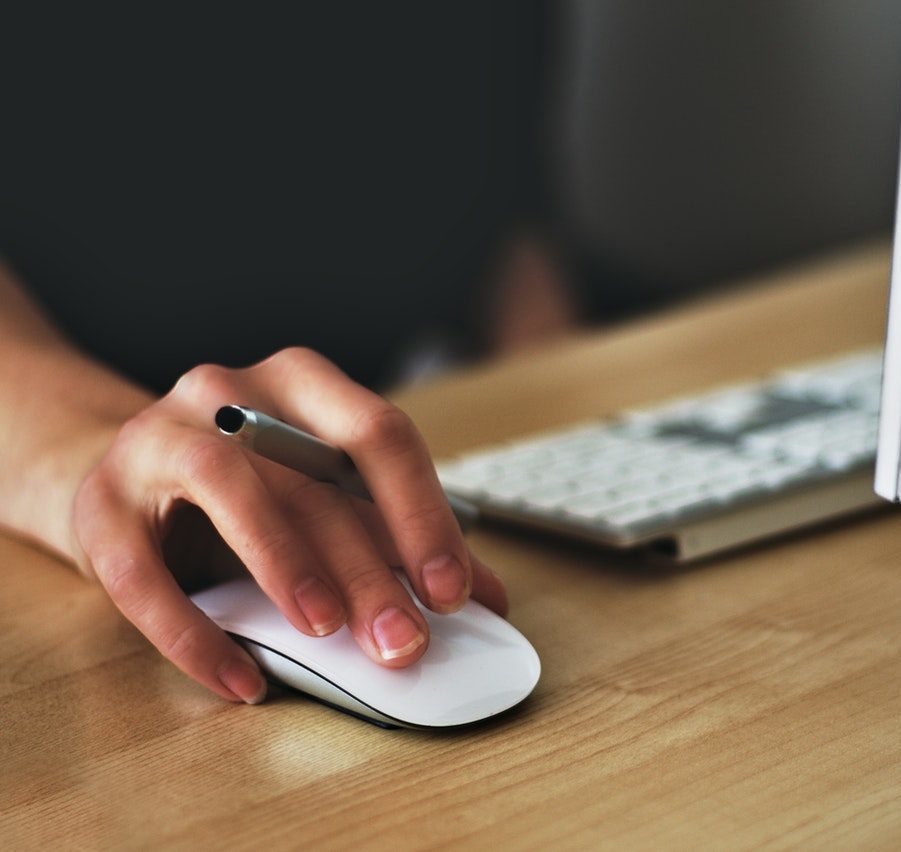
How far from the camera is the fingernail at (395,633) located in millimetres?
413

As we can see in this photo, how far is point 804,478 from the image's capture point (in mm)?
587

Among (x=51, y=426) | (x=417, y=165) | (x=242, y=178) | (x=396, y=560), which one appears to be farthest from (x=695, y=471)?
(x=417, y=165)

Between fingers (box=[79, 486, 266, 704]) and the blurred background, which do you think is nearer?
fingers (box=[79, 486, 266, 704])

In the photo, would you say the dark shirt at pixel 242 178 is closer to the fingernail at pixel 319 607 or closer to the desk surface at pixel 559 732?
the desk surface at pixel 559 732

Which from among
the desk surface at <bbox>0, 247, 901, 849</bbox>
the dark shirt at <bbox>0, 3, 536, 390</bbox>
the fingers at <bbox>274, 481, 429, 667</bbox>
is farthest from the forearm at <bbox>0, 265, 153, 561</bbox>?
the dark shirt at <bbox>0, 3, 536, 390</bbox>

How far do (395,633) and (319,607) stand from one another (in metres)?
0.03

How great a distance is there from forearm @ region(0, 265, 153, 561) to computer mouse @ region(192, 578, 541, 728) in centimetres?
16

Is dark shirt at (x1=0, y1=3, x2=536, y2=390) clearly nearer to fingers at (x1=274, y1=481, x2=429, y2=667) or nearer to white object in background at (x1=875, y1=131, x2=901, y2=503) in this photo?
fingers at (x1=274, y1=481, x2=429, y2=667)

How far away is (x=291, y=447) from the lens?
1.44ft

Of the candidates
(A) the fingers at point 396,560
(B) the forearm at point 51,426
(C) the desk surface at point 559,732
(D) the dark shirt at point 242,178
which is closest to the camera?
(C) the desk surface at point 559,732

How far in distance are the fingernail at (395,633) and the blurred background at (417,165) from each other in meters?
0.81

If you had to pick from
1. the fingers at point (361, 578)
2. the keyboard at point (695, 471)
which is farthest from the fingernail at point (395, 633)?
the keyboard at point (695, 471)

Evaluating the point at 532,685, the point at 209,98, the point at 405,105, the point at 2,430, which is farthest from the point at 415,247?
the point at 532,685

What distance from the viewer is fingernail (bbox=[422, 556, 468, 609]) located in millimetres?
435
